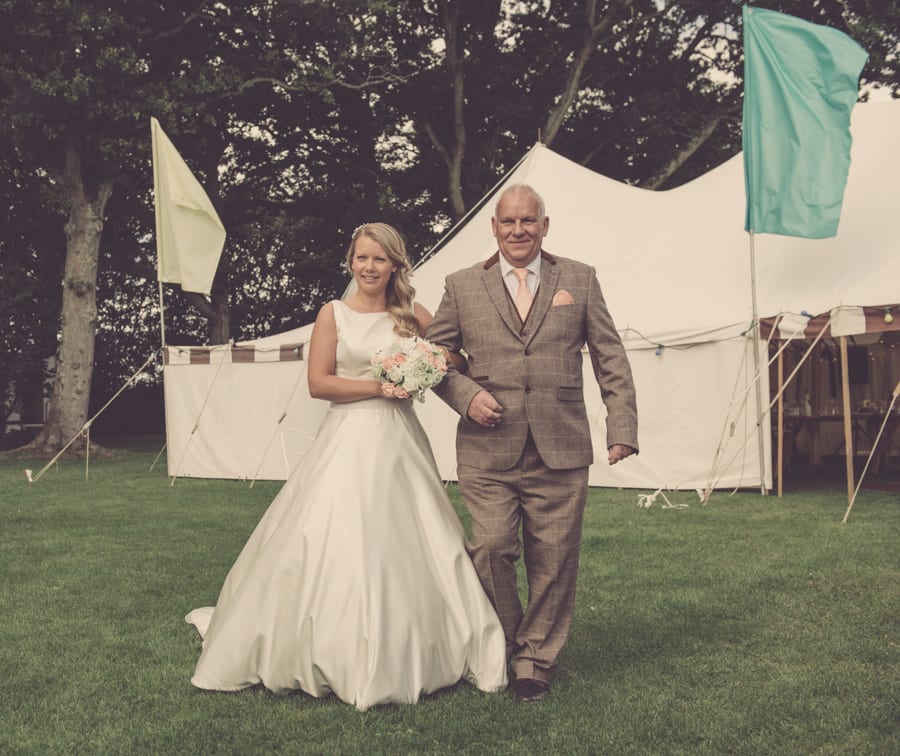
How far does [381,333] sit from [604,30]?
15792mm

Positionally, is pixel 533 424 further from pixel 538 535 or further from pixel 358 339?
pixel 358 339

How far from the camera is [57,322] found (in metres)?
20.2

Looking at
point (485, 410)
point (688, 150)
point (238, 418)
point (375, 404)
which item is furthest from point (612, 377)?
point (688, 150)

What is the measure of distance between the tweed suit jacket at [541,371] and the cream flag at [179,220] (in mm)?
8856

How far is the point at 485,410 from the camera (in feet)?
11.1

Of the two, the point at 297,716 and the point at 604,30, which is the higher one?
the point at 604,30

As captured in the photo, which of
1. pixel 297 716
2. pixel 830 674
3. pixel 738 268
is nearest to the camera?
pixel 297 716

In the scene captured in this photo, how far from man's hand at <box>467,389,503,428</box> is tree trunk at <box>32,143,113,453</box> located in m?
14.2

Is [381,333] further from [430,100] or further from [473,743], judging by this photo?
[430,100]

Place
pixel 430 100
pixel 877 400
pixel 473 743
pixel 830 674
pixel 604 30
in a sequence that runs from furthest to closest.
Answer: pixel 430 100
pixel 604 30
pixel 877 400
pixel 830 674
pixel 473 743

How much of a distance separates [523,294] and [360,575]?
1154mm

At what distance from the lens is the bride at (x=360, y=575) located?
11.1 ft

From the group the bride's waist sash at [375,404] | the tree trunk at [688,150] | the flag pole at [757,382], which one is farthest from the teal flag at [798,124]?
the tree trunk at [688,150]

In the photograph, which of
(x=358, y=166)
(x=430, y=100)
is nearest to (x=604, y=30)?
(x=430, y=100)
